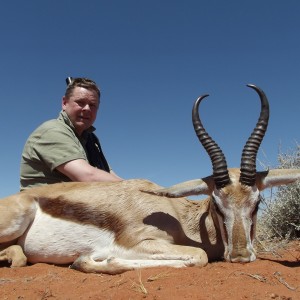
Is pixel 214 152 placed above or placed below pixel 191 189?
above

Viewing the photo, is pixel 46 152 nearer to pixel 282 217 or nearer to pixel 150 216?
pixel 150 216

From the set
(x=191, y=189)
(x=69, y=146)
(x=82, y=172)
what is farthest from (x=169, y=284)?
(x=69, y=146)

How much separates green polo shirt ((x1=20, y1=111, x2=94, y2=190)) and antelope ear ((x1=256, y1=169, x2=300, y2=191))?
8.97 ft

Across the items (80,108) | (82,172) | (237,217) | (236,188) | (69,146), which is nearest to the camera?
(237,217)

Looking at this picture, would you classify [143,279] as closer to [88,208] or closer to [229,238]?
[229,238]

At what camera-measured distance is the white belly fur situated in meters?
5.37

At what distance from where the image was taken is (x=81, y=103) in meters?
7.65

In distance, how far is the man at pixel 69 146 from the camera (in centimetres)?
636

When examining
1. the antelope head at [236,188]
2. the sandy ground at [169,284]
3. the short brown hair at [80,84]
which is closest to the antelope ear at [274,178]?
the antelope head at [236,188]

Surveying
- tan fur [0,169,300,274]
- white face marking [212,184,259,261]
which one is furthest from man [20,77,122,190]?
white face marking [212,184,259,261]

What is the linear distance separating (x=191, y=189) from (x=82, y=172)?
6.11 feet

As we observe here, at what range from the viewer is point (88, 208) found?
18.2 feet

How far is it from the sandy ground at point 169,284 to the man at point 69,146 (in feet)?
6.30

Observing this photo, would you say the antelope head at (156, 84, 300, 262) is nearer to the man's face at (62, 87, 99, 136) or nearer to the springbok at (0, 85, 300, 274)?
the springbok at (0, 85, 300, 274)
